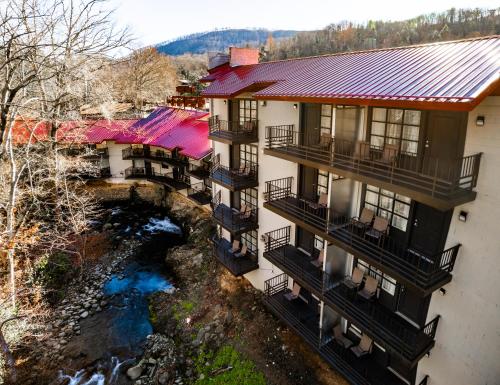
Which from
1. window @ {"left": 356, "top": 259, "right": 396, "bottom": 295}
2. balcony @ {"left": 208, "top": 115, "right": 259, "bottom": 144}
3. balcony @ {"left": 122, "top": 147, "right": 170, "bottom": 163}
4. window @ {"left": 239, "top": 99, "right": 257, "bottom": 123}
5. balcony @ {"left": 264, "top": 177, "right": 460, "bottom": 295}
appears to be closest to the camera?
balcony @ {"left": 264, "top": 177, "right": 460, "bottom": 295}

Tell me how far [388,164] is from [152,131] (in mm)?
27571

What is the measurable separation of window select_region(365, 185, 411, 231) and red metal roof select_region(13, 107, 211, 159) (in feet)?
54.5

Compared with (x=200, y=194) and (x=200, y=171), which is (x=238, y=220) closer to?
(x=200, y=194)

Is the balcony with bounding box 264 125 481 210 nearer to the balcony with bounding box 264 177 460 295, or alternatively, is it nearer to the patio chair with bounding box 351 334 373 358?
the balcony with bounding box 264 177 460 295

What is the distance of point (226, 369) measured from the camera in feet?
46.3

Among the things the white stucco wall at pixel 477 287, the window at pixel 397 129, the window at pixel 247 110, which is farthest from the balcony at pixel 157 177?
the white stucco wall at pixel 477 287

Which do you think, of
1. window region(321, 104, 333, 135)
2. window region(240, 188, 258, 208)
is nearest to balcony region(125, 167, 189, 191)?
window region(240, 188, 258, 208)

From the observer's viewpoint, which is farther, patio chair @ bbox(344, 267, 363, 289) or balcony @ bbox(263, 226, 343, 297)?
balcony @ bbox(263, 226, 343, 297)

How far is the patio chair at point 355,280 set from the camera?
11.6m

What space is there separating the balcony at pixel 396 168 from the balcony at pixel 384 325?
4132 mm

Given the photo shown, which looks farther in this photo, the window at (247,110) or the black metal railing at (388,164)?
the window at (247,110)

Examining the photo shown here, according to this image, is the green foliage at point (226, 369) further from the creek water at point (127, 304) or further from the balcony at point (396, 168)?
the balcony at point (396, 168)

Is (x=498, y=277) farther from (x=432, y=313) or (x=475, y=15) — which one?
(x=475, y=15)

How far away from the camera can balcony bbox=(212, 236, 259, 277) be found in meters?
17.1
